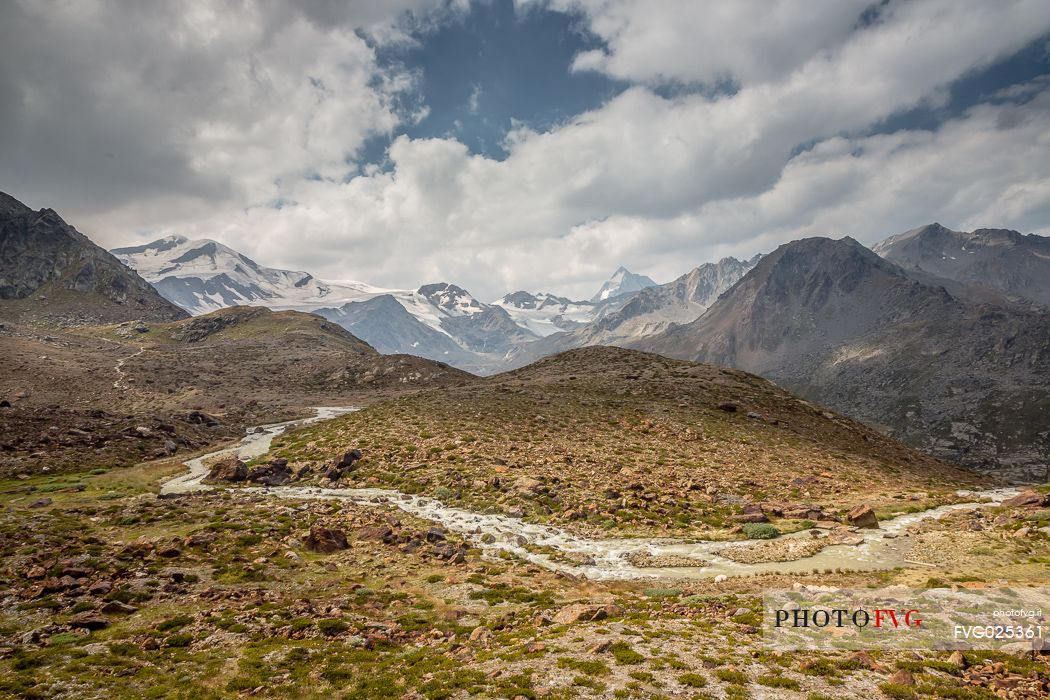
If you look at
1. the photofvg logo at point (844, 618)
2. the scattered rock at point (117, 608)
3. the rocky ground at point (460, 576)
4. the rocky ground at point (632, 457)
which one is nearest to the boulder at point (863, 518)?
the rocky ground at point (460, 576)

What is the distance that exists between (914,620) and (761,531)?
16.7 m

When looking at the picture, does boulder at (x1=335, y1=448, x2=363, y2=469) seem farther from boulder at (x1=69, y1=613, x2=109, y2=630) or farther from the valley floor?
boulder at (x1=69, y1=613, x2=109, y2=630)

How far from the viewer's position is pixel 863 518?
3681 centimetres

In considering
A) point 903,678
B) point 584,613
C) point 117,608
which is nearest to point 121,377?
point 117,608

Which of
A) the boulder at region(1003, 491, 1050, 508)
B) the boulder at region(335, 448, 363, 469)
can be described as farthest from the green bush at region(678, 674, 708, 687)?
the boulder at region(335, 448, 363, 469)

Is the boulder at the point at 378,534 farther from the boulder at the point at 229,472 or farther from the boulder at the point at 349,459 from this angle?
the boulder at the point at 229,472

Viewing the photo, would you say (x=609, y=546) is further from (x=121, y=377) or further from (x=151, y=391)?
(x=121, y=377)

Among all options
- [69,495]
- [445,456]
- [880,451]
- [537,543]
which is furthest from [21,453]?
[880,451]

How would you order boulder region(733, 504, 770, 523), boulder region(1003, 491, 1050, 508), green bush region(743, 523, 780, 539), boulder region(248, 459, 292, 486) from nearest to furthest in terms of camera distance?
green bush region(743, 523, 780, 539) → boulder region(1003, 491, 1050, 508) → boulder region(733, 504, 770, 523) → boulder region(248, 459, 292, 486)

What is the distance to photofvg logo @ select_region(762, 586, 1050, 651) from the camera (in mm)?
17953

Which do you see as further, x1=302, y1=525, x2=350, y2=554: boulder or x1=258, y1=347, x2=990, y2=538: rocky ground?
x1=258, y1=347, x2=990, y2=538: rocky ground

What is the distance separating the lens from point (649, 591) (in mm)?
26906

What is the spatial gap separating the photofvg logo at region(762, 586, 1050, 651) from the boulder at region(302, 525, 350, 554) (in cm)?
2707

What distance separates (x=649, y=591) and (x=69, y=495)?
52.9 metres
